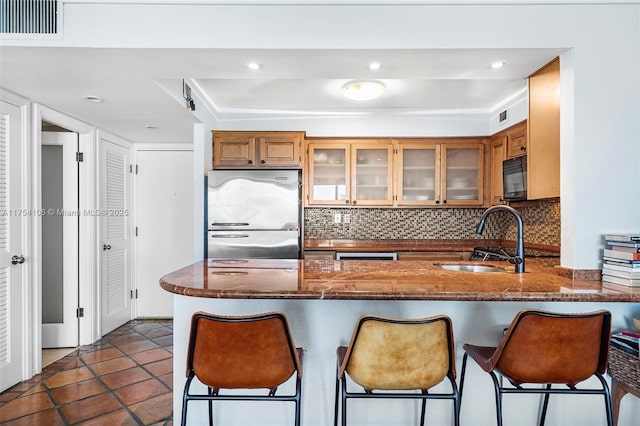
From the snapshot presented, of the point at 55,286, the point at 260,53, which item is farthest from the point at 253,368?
the point at 55,286

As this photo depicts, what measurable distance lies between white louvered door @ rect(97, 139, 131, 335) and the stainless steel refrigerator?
1.08 metres

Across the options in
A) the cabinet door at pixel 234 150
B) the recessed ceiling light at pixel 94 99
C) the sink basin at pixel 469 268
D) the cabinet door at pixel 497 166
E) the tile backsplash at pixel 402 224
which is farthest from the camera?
the tile backsplash at pixel 402 224

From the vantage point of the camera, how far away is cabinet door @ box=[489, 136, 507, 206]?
3639 millimetres

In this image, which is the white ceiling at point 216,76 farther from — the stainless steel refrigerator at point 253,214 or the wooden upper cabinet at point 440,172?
the stainless steel refrigerator at point 253,214

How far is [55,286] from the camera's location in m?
3.29

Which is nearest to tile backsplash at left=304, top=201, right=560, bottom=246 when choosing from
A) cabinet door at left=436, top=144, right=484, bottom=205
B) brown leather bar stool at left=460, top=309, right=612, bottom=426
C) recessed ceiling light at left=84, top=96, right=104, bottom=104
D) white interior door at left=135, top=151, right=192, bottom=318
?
cabinet door at left=436, top=144, right=484, bottom=205

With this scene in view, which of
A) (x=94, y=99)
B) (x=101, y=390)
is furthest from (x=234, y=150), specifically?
(x=101, y=390)

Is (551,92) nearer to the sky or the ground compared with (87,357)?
nearer to the sky

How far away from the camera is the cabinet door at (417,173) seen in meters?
3.94

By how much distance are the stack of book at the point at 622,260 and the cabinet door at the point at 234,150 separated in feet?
10.0

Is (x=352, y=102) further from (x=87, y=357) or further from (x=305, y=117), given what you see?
(x=87, y=357)

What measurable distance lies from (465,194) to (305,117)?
79.2 inches

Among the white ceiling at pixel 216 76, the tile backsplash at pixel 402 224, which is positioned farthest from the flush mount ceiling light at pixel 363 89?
the tile backsplash at pixel 402 224

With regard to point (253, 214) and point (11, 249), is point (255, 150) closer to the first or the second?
point (253, 214)
